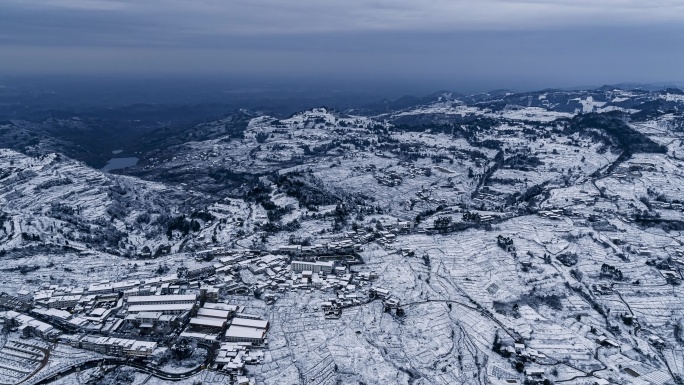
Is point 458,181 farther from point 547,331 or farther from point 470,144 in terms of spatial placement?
point 547,331

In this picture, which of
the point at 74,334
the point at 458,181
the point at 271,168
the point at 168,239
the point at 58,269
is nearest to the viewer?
the point at 74,334

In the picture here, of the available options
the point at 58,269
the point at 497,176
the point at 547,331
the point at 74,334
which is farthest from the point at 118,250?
the point at 497,176

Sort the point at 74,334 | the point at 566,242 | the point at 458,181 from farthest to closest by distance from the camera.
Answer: the point at 458,181 < the point at 566,242 < the point at 74,334

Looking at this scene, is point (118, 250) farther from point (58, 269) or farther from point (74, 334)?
point (74, 334)

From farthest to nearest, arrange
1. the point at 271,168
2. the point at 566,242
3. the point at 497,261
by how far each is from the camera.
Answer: the point at 271,168 → the point at 566,242 → the point at 497,261

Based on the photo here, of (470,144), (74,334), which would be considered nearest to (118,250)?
(74,334)

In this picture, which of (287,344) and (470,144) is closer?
(287,344)
